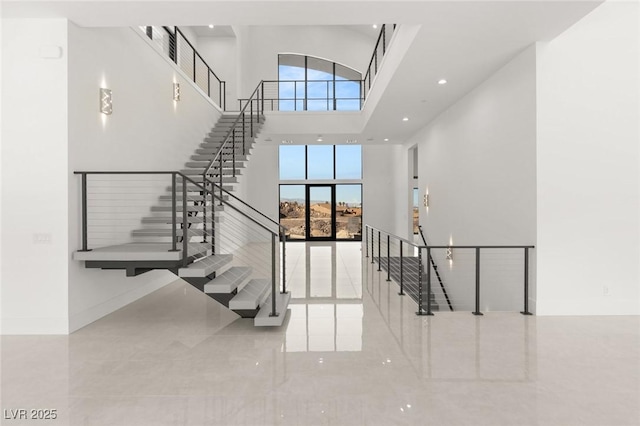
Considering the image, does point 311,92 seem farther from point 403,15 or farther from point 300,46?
point 403,15

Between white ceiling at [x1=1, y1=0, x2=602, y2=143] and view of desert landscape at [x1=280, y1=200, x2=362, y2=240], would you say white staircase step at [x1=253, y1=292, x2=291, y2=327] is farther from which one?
view of desert landscape at [x1=280, y1=200, x2=362, y2=240]

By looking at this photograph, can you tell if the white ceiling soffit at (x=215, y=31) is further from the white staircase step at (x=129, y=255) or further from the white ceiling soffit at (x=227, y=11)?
the white staircase step at (x=129, y=255)

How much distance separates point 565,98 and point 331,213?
35.4ft

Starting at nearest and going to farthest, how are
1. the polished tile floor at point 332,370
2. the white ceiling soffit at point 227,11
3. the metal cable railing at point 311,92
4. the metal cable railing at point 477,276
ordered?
the polished tile floor at point 332,370
the white ceiling soffit at point 227,11
the metal cable railing at point 477,276
the metal cable railing at point 311,92

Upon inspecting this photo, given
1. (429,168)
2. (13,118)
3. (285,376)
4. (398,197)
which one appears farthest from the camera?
(398,197)

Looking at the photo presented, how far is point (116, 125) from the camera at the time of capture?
5121 millimetres

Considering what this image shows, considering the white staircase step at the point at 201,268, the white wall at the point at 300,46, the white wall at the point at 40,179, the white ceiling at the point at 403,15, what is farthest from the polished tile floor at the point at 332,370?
the white wall at the point at 300,46

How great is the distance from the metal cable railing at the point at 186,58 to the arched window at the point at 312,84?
3.57m

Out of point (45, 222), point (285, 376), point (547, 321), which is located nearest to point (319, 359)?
point (285, 376)

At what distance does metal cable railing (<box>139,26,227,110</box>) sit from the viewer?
888 centimetres

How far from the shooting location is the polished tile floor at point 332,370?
250cm

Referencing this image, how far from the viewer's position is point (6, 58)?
414 cm

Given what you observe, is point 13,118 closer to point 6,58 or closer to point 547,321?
point 6,58

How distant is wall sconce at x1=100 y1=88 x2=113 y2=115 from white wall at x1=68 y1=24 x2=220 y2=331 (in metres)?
0.09
